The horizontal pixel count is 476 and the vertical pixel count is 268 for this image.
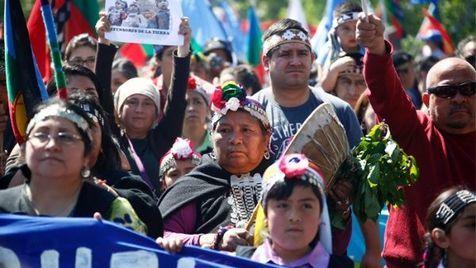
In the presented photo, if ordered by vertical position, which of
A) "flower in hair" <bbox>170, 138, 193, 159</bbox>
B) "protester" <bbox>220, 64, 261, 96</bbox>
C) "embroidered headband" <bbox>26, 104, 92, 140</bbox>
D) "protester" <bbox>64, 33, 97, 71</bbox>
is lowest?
"flower in hair" <bbox>170, 138, 193, 159</bbox>

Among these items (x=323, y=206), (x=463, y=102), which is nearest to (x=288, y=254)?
(x=323, y=206)

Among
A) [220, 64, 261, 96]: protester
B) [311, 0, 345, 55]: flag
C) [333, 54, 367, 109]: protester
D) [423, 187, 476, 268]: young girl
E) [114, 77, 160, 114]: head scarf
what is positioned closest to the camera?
[423, 187, 476, 268]: young girl

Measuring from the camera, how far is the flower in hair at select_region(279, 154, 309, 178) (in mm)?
5727

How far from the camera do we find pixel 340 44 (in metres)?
10.2

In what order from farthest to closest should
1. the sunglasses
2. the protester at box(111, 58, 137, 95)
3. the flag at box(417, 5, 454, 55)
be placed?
the flag at box(417, 5, 454, 55), the protester at box(111, 58, 137, 95), the sunglasses

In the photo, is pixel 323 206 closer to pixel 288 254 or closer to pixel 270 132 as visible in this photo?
pixel 288 254

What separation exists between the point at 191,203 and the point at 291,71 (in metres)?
1.43

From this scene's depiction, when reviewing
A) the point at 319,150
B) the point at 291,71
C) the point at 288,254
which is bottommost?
the point at 288,254

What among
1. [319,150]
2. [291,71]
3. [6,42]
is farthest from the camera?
[291,71]

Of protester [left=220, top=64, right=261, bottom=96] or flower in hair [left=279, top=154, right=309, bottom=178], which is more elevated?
protester [left=220, top=64, right=261, bottom=96]

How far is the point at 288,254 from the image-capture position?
5.73m

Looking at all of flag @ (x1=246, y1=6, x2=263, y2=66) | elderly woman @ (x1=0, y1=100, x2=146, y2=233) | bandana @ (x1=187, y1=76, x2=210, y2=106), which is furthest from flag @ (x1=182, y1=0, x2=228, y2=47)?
elderly woman @ (x1=0, y1=100, x2=146, y2=233)

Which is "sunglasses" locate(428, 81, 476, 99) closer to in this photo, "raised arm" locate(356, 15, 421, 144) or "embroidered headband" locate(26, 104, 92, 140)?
"raised arm" locate(356, 15, 421, 144)

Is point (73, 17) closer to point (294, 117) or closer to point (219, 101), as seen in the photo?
point (294, 117)
